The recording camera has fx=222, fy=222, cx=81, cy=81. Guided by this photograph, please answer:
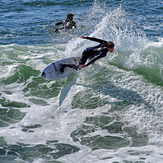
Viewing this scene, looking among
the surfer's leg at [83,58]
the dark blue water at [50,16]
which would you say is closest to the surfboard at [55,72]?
the surfer's leg at [83,58]

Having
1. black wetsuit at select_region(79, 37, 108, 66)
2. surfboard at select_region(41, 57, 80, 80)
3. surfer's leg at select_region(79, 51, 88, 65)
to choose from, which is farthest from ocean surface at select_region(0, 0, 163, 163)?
black wetsuit at select_region(79, 37, 108, 66)

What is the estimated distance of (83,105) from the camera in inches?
273

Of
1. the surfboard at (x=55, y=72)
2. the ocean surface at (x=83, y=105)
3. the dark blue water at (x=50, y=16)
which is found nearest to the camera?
the ocean surface at (x=83, y=105)

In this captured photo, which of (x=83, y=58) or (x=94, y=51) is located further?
(x=83, y=58)

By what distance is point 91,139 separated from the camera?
562 cm

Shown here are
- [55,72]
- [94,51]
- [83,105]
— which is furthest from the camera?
[55,72]

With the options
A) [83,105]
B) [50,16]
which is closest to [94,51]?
[83,105]

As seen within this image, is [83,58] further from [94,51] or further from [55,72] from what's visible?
[55,72]

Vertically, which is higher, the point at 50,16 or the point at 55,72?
the point at 50,16

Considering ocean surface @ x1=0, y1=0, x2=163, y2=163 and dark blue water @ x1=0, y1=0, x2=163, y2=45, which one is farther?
dark blue water @ x1=0, y1=0, x2=163, y2=45

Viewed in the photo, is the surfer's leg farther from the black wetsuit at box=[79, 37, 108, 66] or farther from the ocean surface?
the ocean surface

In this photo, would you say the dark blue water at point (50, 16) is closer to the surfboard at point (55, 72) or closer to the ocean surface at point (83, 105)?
the ocean surface at point (83, 105)

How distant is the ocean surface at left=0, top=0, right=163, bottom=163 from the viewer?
5191mm

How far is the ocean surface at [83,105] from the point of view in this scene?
5.19 meters
